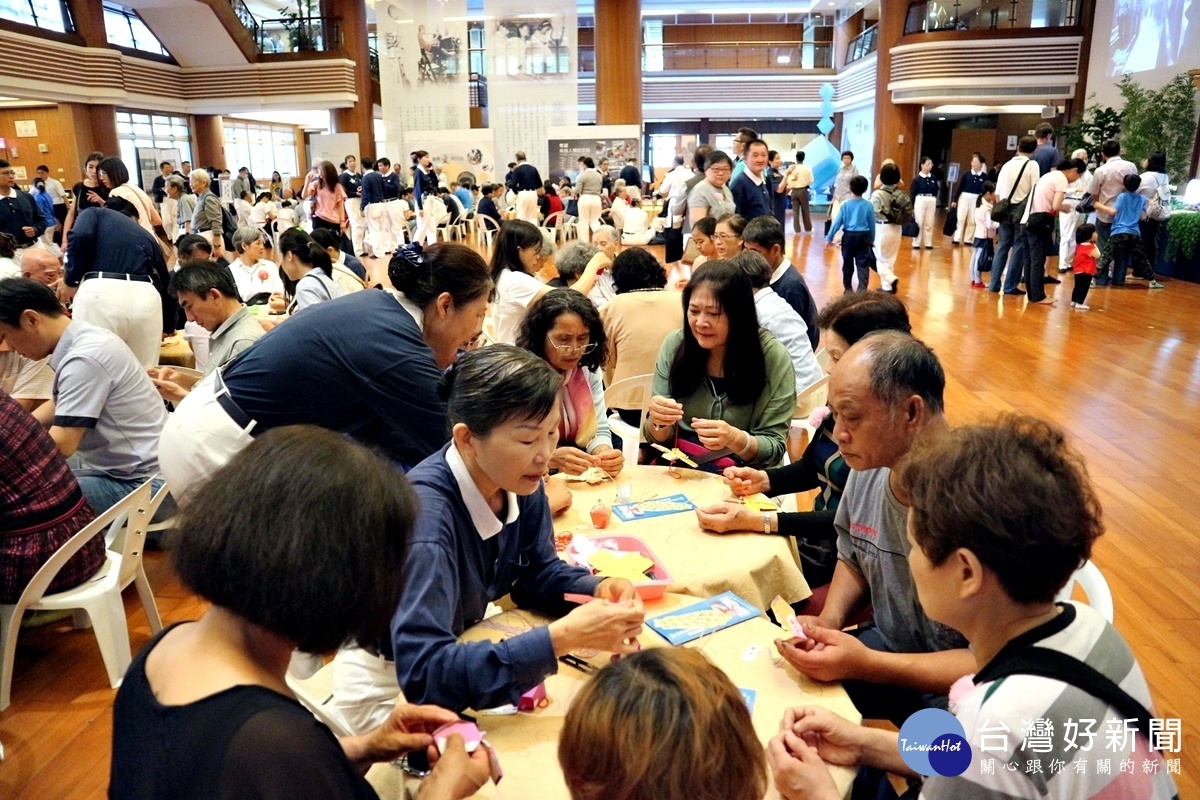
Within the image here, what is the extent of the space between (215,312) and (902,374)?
3.13 metres

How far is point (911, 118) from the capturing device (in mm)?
17938

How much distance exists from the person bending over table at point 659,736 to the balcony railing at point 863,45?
20.0 metres

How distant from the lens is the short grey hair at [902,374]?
174cm

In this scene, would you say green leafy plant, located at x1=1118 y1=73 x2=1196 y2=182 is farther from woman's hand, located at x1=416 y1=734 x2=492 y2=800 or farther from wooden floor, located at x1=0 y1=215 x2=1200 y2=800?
woman's hand, located at x1=416 y1=734 x2=492 y2=800

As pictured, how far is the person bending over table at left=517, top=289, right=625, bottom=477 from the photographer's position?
2.83 metres

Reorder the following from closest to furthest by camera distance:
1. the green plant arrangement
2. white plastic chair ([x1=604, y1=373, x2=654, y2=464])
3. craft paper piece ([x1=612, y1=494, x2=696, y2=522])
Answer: craft paper piece ([x1=612, y1=494, x2=696, y2=522]) → white plastic chair ([x1=604, y1=373, x2=654, y2=464]) → the green plant arrangement

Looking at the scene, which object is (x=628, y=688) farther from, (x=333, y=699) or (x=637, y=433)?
(x=637, y=433)

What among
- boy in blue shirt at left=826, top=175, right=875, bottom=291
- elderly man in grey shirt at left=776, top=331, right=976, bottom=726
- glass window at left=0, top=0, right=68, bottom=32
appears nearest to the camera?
elderly man in grey shirt at left=776, top=331, right=976, bottom=726

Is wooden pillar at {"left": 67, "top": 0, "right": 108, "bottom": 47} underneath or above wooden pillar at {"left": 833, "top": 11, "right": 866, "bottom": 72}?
underneath

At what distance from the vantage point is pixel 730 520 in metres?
2.13

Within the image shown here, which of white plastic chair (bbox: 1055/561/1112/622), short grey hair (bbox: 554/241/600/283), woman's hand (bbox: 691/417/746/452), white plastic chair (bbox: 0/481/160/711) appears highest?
short grey hair (bbox: 554/241/600/283)

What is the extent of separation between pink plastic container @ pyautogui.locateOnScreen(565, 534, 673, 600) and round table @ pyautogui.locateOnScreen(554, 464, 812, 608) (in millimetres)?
36

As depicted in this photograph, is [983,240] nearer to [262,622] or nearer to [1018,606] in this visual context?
[1018,606]

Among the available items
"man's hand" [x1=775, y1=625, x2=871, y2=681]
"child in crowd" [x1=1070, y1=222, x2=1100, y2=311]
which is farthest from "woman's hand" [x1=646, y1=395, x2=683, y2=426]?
"child in crowd" [x1=1070, y1=222, x2=1100, y2=311]
